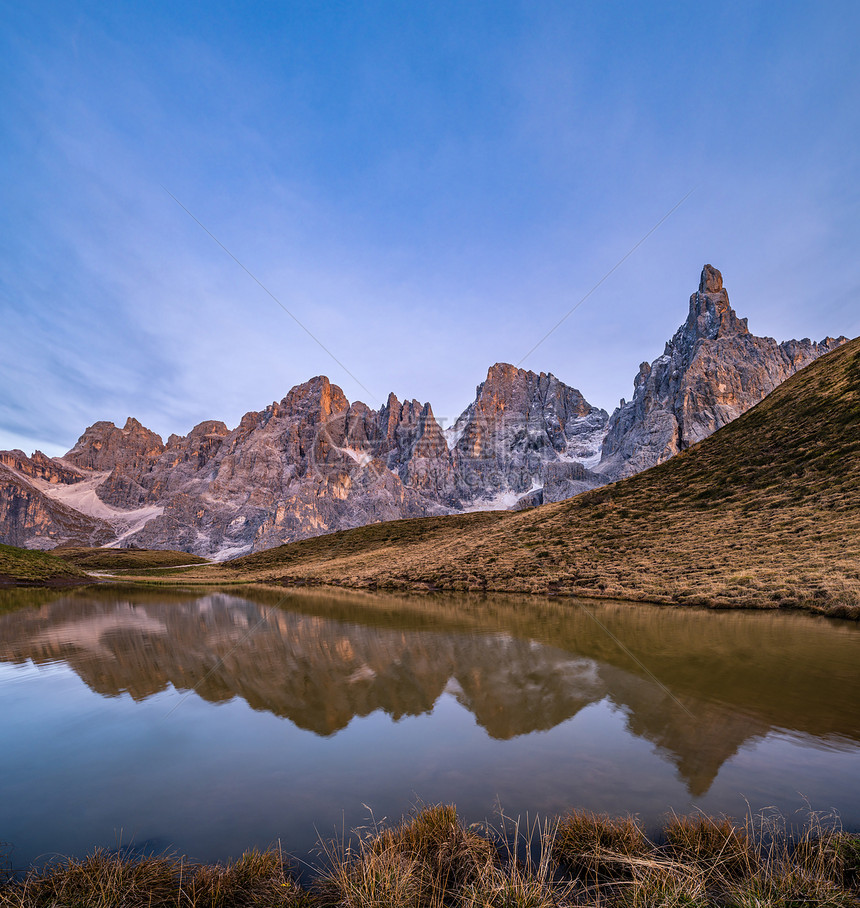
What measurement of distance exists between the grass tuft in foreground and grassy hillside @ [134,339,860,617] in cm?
1517

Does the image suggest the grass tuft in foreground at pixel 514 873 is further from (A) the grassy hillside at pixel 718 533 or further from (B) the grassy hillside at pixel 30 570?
(B) the grassy hillside at pixel 30 570

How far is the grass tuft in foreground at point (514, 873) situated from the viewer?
349cm

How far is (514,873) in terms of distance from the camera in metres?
3.66

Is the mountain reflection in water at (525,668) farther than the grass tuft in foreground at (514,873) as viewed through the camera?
Yes

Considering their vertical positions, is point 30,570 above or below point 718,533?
below

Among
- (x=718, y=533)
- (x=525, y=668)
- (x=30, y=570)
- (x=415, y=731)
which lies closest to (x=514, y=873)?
(x=415, y=731)

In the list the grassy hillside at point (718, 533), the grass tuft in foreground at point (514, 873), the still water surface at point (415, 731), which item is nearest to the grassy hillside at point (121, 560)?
the grassy hillside at point (718, 533)

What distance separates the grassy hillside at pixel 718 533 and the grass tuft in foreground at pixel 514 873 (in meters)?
15.2

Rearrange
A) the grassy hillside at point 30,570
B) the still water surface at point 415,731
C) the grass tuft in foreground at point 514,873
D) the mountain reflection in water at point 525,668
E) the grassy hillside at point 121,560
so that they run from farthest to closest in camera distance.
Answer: the grassy hillside at point 121,560 → the grassy hillside at point 30,570 → the mountain reflection in water at point 525,668 → the still water surface at point 415,731 → the grass tuft in foreground at point 514,873

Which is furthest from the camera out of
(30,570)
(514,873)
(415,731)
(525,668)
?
(30,570)

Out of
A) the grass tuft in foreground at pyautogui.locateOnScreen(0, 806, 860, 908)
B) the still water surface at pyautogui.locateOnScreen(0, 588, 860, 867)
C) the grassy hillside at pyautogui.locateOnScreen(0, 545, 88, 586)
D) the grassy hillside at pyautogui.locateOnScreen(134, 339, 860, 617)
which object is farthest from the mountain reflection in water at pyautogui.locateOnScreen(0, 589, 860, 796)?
the grassy hillside at pyautogui.locateOnScreen(0, 545, 88, 586)

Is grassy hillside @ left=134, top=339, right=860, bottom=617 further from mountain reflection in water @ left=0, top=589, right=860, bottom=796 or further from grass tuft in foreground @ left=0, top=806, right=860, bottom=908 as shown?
grass tuft in foreground @ left=0, top=806, right=860, bottom=908

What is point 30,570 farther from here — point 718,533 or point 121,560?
point 121,560

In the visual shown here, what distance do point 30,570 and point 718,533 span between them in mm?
75573
